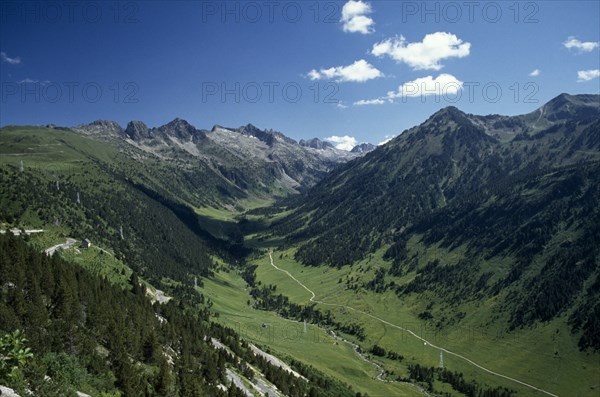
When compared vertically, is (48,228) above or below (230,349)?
above

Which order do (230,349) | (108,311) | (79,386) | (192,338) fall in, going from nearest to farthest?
(79,386)
(108,311)
(192,338)
(230,349)

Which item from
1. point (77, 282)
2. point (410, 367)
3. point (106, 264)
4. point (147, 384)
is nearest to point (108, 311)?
point (77, 282)

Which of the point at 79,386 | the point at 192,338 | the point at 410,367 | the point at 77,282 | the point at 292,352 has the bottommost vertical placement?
the point at 410,367

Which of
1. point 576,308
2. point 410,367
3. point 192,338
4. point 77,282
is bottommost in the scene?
point 410,367

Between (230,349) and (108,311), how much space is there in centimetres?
4723

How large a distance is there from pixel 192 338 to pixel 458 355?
154 metres

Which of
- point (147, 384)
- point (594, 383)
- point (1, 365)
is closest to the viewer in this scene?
point (1, 365)

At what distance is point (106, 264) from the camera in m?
127

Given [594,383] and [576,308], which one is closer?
[594,383]

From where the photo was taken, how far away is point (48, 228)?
547ft

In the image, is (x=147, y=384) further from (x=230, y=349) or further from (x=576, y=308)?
(x=576, y=308)

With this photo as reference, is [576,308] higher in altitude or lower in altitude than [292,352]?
higher

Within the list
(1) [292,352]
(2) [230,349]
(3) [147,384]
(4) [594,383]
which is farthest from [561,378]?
(3) [147,384]

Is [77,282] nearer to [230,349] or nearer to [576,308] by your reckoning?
[230,349]
